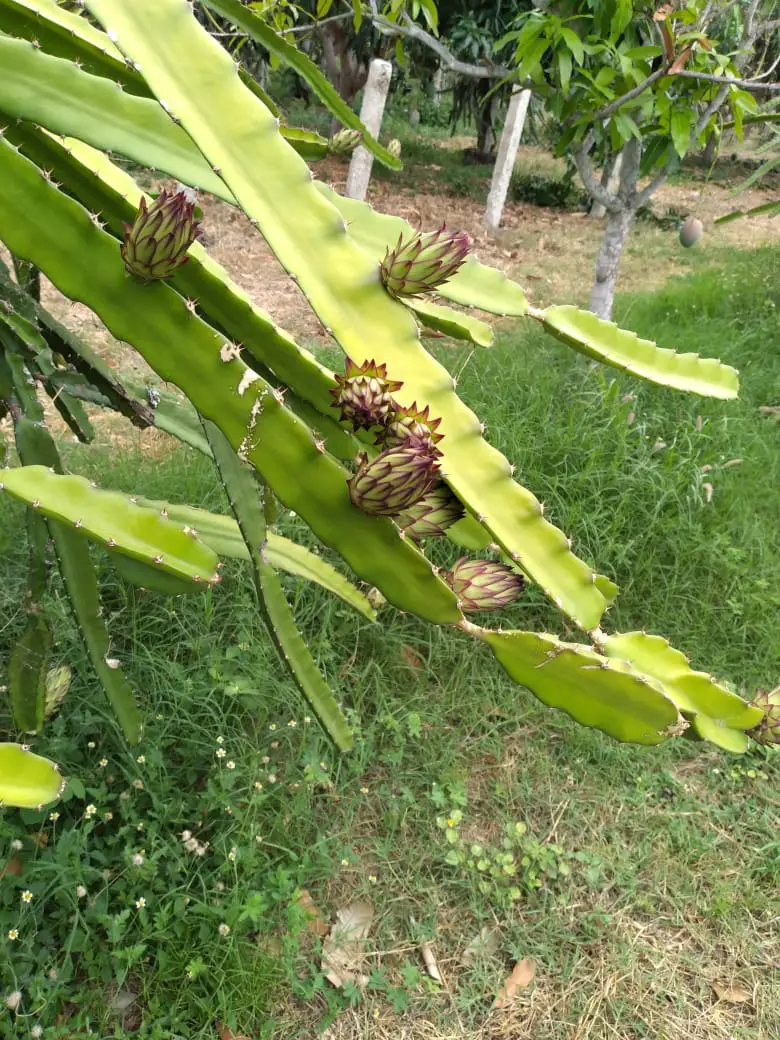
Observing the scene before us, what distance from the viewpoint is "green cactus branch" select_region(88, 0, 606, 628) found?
730 millimetres

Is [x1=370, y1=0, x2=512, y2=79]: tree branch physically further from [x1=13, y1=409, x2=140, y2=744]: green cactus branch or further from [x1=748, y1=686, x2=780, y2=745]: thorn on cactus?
[x1=748, y1=686, x2=780, y2=745]: thorn on cactus

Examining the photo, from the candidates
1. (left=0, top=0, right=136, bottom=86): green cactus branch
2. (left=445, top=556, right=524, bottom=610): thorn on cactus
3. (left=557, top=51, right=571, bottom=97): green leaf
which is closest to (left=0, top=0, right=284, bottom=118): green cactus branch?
(left=0, top=0, right=136, bottom=86): green cactus branch

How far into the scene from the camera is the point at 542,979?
1367 mm

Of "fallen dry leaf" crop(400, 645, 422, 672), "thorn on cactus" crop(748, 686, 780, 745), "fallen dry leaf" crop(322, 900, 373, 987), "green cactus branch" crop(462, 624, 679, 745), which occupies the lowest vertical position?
"fallen dry leaf" crop(322, 900, 373, 987)

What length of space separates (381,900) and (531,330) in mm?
2516

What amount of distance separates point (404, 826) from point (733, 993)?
0.67m

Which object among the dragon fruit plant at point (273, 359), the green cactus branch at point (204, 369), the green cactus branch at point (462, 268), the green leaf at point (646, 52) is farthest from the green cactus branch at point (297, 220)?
the green leaf at point (646, 52)

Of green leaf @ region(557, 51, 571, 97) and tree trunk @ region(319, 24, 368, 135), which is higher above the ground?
green leaf @ region(557, 51, 571, 97)

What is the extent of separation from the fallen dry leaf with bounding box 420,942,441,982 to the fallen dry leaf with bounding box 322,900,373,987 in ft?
0.35

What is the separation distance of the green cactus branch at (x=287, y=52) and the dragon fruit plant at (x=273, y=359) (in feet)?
1.05

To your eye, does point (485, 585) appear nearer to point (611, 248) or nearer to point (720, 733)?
point (720, 733)

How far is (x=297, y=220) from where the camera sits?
74 cm

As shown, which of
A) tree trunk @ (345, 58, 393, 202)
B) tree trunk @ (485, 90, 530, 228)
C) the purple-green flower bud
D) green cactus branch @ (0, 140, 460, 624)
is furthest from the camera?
tree trunk @ (485, 90, 530, 228)

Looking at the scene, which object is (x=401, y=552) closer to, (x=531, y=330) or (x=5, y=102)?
(x=5, y=102)
